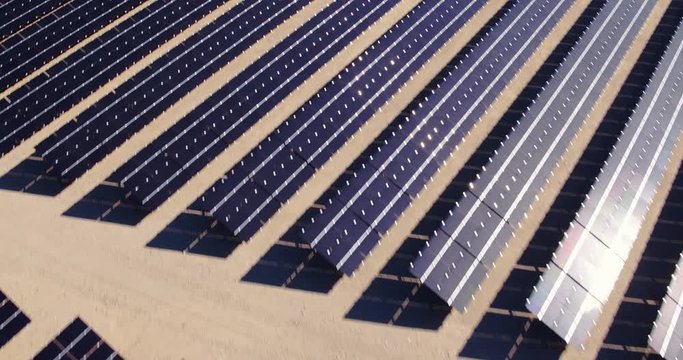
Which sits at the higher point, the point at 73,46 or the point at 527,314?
the point at 527,314

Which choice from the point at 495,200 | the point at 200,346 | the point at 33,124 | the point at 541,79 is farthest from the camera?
the point at 541,79

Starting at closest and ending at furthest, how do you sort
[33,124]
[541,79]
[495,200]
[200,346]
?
[200,346] → [495,200] → [33,124] → [541,79]

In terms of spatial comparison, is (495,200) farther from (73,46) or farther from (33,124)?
(73,46)

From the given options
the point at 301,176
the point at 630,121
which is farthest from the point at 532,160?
the point at 301,176

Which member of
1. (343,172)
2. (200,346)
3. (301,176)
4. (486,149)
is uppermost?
(486,149)

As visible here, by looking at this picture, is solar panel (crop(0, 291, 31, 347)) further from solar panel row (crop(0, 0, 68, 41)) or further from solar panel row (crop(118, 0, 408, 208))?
solar panel row (crop(0, 0, 68, 41))

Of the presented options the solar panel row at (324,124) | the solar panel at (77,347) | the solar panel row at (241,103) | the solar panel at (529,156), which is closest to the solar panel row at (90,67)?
the solar panel row at (241,103)
